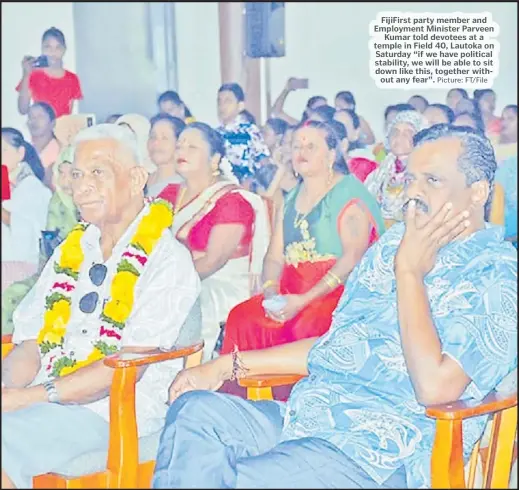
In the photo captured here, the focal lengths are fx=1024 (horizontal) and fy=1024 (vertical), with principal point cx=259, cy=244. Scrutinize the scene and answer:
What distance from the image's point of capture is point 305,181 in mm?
3127

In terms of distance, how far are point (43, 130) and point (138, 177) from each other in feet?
1.05

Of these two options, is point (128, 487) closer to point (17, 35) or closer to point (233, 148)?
point (233, 148)

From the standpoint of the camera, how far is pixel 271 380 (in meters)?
3.04

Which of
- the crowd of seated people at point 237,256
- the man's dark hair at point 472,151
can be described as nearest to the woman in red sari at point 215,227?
the crowd of seated people at point 237,256

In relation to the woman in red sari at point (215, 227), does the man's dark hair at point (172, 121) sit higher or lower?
higher

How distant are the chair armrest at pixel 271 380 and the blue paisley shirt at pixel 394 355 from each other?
37 mm

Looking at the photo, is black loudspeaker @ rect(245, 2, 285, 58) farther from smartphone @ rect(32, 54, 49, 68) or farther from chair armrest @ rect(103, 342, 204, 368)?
chair armrest @ rect(103, 342, 204, 368)

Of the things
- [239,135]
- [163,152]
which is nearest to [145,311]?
[163,152]

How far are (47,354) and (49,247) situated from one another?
1.09 feet

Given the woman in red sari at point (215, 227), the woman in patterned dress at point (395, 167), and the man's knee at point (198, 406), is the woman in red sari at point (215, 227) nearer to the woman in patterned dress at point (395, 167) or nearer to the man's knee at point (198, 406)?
the man's knee at point (198, 406)

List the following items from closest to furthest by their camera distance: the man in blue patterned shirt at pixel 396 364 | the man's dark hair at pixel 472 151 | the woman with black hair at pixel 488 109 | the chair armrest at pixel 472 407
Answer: the chair armrest at pixel 472 407, the man in blue patterned shirt at pixel 396 364, the man's dark hair at pixel 472 151, the woman with black hair at pixel 488 109

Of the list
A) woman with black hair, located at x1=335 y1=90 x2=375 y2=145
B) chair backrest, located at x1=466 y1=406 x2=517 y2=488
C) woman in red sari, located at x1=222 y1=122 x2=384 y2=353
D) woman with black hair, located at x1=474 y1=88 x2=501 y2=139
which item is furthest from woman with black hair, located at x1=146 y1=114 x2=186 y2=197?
chair backrest, located at x1=466 y1=406 x2=517 y2=488

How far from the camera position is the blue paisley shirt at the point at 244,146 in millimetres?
3109

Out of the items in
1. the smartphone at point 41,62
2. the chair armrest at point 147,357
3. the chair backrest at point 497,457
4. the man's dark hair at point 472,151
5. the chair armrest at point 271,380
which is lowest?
the chair backrest at point 497,457
